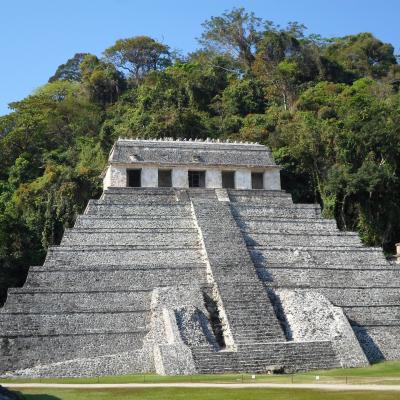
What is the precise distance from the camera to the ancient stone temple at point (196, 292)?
18562 millimetres

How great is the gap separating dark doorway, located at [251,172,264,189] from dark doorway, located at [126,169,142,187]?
5.80 metres

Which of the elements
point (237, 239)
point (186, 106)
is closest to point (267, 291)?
point (237, 239)

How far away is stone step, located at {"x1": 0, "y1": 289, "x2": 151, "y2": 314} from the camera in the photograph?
2034 centimetres

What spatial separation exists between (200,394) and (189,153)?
19.8 m

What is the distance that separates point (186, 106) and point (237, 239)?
25858 mm

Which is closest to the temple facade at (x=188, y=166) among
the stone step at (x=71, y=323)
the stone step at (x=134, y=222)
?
the stone step at (x=134, y=222)

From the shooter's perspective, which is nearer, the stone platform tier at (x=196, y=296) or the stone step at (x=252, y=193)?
the stone platform tier at (x=196, y=296)

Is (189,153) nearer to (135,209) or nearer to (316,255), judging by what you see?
(135,209)

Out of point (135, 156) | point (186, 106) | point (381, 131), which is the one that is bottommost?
point (135, 156)

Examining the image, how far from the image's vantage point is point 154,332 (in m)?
19.5

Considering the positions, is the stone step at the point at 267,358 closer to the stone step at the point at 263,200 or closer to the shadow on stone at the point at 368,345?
the shadow on stone at the point at 368,345

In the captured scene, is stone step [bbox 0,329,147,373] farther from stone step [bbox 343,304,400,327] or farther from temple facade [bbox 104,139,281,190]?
temple facade [bbox 104,139,281,190]

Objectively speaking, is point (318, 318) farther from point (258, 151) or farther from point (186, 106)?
point (186, 106)

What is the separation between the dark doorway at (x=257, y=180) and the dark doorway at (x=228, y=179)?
44.2 inches
